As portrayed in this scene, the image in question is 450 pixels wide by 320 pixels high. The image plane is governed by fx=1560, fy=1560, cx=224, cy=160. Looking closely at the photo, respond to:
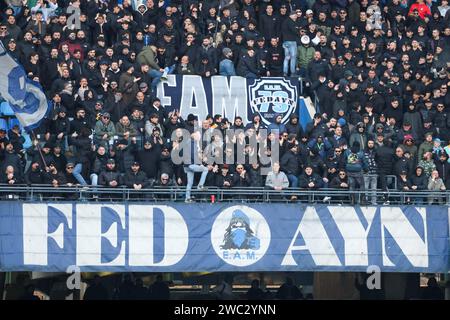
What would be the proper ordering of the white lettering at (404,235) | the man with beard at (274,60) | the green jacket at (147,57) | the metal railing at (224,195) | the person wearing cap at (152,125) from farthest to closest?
the man with beard at (274,60)
the green jacket at (147,57)
the person wearing cap at (152,125)
the white lettering at (404,235)
the metal railing at (224,195)

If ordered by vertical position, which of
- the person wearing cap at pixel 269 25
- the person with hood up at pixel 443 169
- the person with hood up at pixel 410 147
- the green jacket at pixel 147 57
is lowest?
the person with hood up at pixel 443 169

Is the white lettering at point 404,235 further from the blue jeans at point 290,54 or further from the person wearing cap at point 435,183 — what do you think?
the blue jeans at point 290,54

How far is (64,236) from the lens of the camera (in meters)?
30.6

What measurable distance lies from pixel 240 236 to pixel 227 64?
489cm

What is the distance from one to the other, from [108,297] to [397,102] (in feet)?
25.2

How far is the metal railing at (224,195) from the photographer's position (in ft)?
101

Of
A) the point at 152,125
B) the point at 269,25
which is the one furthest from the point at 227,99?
the point at 152,125

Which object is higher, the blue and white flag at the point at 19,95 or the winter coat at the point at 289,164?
the blue and white flag at the point at 19,95

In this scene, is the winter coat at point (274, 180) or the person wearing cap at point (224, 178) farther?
the winter coat at point (274, 180)

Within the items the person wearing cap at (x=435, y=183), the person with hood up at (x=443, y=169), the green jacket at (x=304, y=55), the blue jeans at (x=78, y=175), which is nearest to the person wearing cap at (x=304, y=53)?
the green jacket at (x=304, y=55)

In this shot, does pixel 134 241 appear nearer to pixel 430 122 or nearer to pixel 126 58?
pixel 126 58

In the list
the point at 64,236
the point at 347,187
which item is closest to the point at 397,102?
the point at 347,187

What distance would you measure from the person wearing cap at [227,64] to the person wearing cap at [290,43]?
1.35 m
